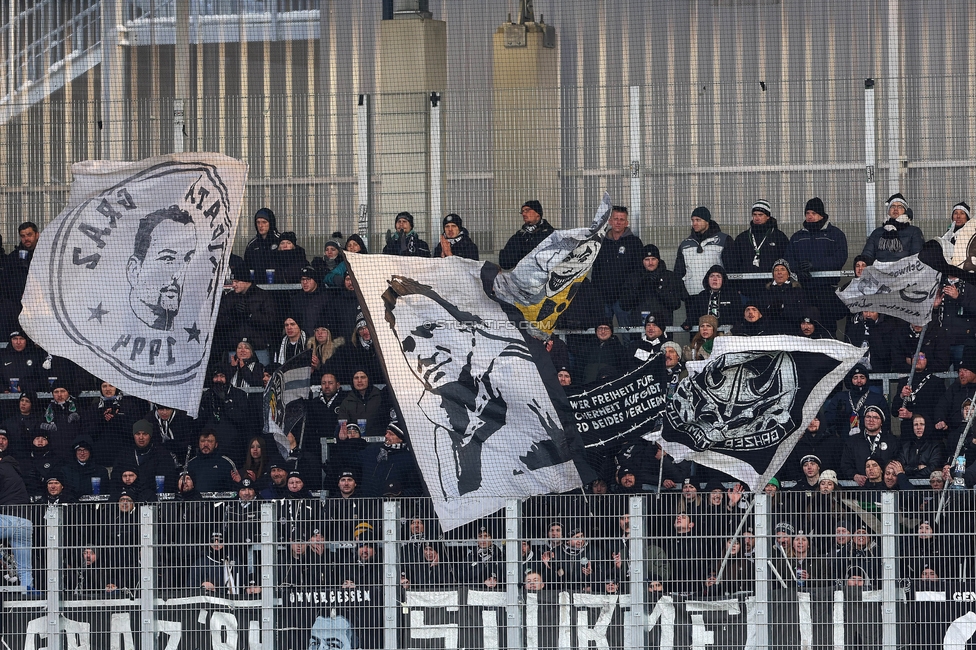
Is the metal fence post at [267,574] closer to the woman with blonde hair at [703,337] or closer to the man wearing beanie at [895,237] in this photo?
the woman with blonde hair at [703,337]

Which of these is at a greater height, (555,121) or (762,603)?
(555,121)

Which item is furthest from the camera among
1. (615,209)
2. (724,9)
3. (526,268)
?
(724,9)

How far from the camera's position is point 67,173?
16.7 meters

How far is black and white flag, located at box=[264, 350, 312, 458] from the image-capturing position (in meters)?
15.6

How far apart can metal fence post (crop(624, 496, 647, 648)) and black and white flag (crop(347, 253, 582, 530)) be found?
1589mm

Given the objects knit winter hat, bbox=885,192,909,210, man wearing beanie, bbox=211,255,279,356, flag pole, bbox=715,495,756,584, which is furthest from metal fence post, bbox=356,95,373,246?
flag pole, bbox=715,495,756,584

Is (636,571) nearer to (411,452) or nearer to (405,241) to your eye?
(411,452)

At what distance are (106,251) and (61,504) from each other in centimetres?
370

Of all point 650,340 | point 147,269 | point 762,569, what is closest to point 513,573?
point 762,569

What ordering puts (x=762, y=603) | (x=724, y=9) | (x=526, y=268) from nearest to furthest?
(x=762, y=603), (x=526, y=268), (x=724, y=9)

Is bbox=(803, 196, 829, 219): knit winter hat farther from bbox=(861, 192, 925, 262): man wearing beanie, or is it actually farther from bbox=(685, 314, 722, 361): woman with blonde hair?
bbox=(685, 314, 722, 361): woman with blonde hair

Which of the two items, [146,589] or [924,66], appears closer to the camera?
[146,589]

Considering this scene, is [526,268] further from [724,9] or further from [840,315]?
[724,9]

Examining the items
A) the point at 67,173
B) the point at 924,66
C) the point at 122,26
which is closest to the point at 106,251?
the point at 67,173
